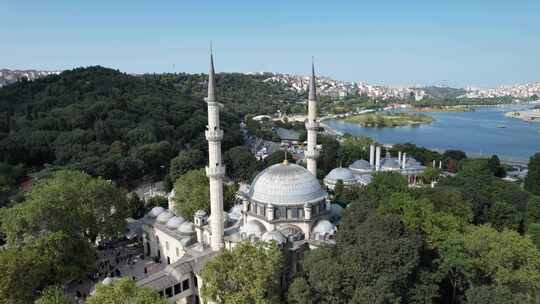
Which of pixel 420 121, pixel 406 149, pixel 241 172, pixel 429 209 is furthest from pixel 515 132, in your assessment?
pixel 429 209

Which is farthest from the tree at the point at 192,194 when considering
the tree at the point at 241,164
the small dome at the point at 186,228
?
the tree at the point at 241,164

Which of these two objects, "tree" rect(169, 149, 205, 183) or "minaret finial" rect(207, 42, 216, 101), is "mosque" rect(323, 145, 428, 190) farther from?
"minaret finial" rect(207, 42, 216, 101)

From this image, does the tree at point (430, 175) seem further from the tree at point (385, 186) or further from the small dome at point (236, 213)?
the small dome at point (236, 213)

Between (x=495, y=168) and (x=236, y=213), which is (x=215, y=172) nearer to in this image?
(x=236, y=213)

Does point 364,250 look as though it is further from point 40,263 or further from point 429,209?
point 40,263

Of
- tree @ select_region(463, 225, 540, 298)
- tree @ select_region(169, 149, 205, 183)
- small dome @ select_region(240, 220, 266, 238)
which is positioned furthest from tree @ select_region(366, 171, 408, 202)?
tree @ select_region(169, 149, 205, 183)

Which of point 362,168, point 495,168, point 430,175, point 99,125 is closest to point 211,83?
point 362,168
